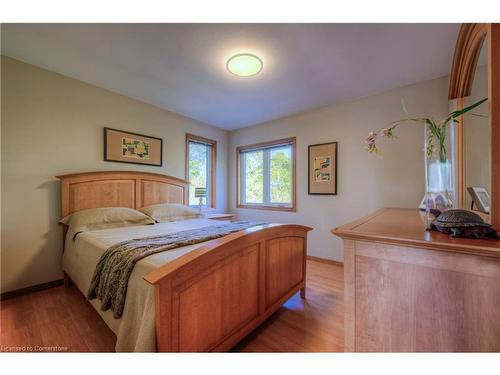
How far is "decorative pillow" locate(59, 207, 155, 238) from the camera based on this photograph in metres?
2.16

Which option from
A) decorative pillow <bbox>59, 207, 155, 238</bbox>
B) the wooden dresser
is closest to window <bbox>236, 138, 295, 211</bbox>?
decorative pillow <bbox>59, 207, 155, 238</bbox>

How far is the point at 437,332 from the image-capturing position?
668 millimetres

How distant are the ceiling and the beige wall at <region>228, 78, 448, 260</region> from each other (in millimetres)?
216

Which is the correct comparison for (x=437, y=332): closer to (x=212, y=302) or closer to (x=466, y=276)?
(x=466, y=276)

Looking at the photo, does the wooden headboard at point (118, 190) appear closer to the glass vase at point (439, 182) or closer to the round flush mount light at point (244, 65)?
the round flush mount light at point (244, 65)

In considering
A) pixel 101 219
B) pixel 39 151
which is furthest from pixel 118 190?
pixel 39 151

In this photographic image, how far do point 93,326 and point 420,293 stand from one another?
2213 millimetres

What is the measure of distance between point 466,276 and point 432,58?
236cm

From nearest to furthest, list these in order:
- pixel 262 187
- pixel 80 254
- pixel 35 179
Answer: pixel 80 254 < pixel 35 179 < pixel 262 187

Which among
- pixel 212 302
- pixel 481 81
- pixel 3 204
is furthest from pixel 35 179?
pixel 481 81

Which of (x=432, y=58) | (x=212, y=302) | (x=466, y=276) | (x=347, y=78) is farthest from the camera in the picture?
(x=347, y=78)

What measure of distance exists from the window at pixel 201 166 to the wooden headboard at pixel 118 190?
332mm

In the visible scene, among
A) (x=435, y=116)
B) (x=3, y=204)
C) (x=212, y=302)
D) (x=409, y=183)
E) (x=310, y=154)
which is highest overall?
(x=435, y=116)

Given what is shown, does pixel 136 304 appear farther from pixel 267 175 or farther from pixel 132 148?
pixel 267 175
